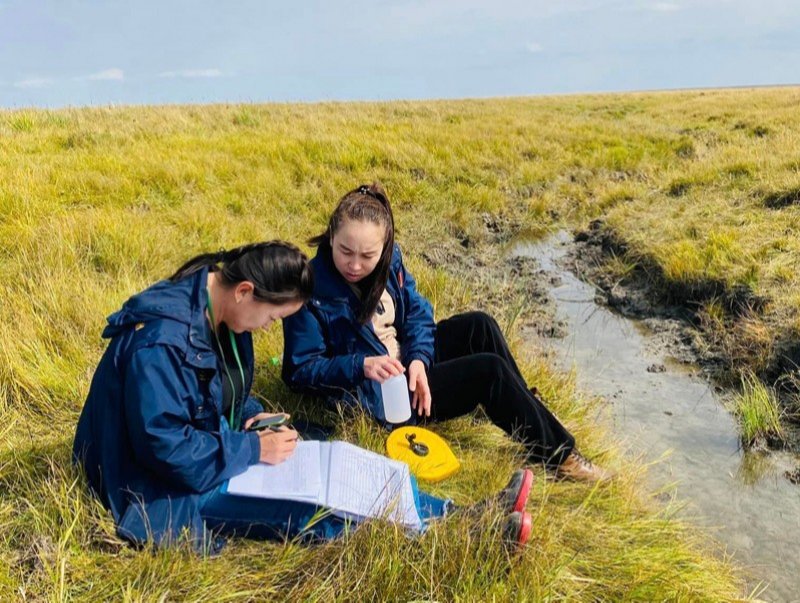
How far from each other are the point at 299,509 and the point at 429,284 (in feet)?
11.3

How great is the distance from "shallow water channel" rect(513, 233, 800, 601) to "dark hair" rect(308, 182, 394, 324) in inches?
71.4

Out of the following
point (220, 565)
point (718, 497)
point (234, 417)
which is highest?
point (234, 417)

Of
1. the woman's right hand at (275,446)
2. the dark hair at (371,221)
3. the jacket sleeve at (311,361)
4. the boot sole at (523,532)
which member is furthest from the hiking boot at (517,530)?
the dark hair at (371,221)

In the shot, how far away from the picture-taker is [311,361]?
3.09 meters

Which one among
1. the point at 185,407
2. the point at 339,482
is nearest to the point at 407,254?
the point at 339,482

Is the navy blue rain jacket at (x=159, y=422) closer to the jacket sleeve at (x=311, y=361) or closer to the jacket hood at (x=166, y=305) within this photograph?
the jacket hood at (x=166, y=305)

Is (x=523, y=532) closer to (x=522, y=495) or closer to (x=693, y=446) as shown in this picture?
(x=522, y=495)

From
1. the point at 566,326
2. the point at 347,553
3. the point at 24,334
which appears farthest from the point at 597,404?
the point at 24,334

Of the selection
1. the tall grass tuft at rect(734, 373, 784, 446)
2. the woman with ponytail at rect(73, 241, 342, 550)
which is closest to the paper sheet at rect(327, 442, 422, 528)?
the woman with ponytail at rect(73, 241, 342, 550)

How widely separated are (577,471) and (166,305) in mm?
2017

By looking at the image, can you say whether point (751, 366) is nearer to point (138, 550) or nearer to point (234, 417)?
point (234, 417)

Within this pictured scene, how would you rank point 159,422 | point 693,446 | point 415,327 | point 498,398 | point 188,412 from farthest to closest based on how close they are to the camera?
1. point 693,446
2. point 415,327
3. point 498,398
4. point 188,412
5. point 159,422

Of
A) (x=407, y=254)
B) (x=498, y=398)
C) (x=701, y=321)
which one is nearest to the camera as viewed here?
(x=498, y=398)

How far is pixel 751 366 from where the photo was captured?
4.62 metres
